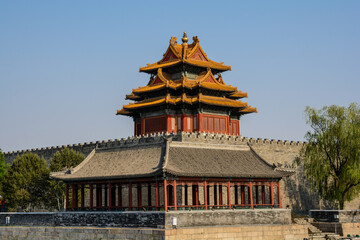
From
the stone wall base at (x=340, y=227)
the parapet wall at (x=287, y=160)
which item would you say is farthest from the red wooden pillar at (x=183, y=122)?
the stone wall base at (x=340, y=227)

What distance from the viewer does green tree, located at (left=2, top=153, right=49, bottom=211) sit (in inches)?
1880

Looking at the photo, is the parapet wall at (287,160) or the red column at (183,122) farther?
the parapet wall at (287,160)

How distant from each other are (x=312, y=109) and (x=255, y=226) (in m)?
15.5

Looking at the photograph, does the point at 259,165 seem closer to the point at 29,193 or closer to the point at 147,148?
the point at 147,148

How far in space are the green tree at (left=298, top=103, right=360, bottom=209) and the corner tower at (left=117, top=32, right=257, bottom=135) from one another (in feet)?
27.3

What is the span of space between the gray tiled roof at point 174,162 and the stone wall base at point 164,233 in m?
3.40

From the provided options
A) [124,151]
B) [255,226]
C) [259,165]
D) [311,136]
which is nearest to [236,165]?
[259,165]

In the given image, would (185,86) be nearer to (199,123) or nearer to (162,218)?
(199,123)

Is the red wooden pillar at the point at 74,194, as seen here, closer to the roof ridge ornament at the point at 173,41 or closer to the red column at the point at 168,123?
the red column at the point at 168,123

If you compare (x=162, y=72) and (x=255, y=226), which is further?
(x=162, y=72)

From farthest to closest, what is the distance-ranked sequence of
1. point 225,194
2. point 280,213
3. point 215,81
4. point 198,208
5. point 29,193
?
point 215,81 → point 29,193 → point 225,194 → point 280,213 → point 198,208

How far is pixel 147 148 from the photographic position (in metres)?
38.5

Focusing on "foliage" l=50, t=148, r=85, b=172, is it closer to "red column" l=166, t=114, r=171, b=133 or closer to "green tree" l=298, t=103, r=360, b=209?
"red column" l=166, t=114, r=171, b=133

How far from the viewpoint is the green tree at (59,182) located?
153 feet
